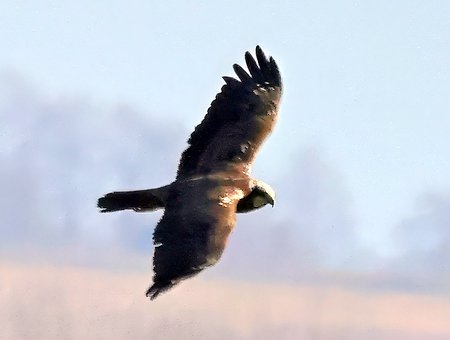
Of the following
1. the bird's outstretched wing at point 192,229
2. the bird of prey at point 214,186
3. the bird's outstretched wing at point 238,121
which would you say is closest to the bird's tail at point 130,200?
the bird of prey at point 214,186

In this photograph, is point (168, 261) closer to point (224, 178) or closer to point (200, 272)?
point (200, 272)

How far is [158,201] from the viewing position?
2681 cm

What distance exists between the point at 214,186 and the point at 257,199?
975 mm

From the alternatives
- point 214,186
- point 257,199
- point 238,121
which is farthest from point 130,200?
point 238,121

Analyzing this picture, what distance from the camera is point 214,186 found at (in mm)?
26812

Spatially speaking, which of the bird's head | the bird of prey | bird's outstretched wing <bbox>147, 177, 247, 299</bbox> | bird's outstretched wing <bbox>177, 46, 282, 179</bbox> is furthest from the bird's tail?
the bird's head

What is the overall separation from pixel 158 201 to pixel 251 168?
2145mm

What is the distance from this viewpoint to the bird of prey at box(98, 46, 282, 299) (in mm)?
24672

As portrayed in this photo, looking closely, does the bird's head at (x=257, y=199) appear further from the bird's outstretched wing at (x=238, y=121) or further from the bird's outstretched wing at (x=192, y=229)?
the bird's outstretched wing at (x=238, y=121)

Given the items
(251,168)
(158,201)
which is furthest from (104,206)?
(251,168)

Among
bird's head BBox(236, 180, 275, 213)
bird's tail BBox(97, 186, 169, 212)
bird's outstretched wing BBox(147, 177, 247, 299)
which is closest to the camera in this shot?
bird's outstretched wing BBox(147, 177, 247, 299)

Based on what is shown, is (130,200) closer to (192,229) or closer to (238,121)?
(192,229)

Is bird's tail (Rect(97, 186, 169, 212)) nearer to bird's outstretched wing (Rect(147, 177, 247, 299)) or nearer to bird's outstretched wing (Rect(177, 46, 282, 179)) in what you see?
bird's outstretched wing (Rect(147, 177, 247, 299))

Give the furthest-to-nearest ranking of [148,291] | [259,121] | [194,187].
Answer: [259,121], [194,187], [148,291]
